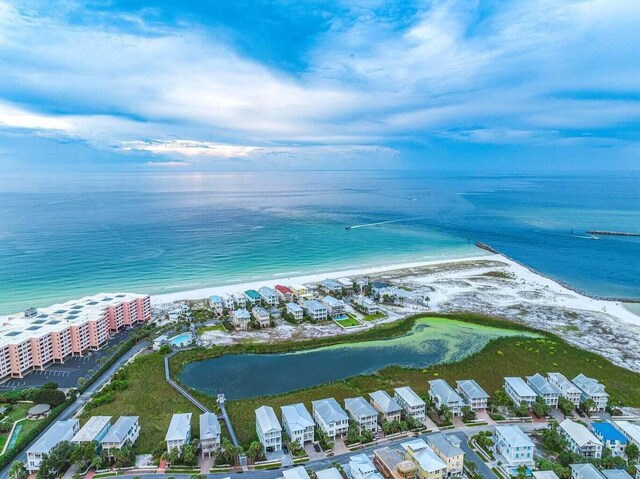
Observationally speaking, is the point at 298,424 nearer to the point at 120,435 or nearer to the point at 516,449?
the point at 120,435

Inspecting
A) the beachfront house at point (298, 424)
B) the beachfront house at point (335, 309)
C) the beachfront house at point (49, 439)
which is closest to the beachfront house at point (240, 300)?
the beachfront house at point (335, 309)

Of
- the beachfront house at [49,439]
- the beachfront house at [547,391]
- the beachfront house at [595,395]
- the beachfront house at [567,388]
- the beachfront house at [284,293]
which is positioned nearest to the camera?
the beachfront house at [49,439]

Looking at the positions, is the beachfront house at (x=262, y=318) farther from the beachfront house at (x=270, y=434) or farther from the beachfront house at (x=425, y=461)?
the beachfront house at (x=425, y=461)

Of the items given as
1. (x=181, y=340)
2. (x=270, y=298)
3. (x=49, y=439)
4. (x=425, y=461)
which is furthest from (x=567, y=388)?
(x=49, y=439)

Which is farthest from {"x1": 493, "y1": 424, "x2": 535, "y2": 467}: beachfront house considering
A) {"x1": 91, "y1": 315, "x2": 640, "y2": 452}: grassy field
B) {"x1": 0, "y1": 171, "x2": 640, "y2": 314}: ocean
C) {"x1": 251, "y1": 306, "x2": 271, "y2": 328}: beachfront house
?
{"x1": 0, "y1": 171, "x2": 640, "y2": 314}: ocean

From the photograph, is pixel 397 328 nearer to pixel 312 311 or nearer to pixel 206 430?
pixel 312 311

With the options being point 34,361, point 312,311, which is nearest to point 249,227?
point 312,311
